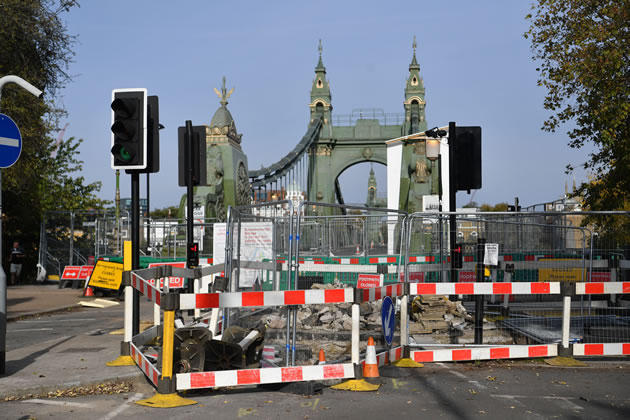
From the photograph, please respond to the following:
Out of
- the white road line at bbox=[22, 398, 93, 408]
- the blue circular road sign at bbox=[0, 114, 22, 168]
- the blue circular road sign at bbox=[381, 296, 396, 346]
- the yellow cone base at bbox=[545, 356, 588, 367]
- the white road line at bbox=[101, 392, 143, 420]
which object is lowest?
the yellow cone base at bbox=[545, 356, 588, 367]

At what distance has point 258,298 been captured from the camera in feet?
A: 21.9

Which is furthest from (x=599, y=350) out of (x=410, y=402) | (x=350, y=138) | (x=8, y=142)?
(x=350, y=138)

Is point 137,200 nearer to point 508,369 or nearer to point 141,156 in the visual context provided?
point 141,156

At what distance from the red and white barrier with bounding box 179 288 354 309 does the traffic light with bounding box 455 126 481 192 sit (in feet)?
14.5

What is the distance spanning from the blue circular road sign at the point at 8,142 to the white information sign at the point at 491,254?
6.22m

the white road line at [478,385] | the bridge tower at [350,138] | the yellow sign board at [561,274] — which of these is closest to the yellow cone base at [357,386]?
the white road line at [478,385]

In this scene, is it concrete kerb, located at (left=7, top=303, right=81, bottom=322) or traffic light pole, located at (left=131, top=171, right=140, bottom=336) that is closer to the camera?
traffic light pole, located at (left=131, top=171, right=140, bottom=336)

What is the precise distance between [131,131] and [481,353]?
15.9ft

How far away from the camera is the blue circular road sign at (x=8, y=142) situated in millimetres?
7387

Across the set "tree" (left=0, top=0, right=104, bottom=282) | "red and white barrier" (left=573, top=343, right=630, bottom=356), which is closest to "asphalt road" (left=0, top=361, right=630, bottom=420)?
"red and white barrier" (left=573, top=343, right=630, bottom=356)

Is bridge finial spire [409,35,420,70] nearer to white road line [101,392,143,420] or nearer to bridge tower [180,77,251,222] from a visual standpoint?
bridge tower [180,77,251,222]

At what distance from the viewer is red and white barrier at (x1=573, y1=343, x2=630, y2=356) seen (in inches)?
332

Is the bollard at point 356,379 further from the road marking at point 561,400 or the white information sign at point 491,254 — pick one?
the white information sign at point 491,254

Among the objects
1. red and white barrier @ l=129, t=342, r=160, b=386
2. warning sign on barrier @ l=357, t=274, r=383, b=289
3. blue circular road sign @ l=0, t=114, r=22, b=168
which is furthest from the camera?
warning sign on barrier @ l=357, t=274, r=383, b=289
